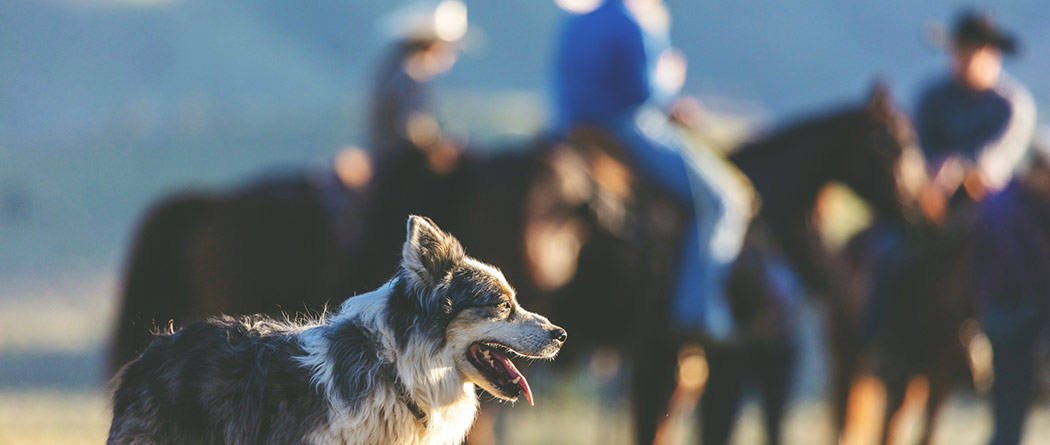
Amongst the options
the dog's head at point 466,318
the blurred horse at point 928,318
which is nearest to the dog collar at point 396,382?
the dog's head at point 466,318

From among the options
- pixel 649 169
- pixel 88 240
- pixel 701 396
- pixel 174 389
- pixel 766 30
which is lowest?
pixel 766 30

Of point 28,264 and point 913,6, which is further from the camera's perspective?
point 913,6

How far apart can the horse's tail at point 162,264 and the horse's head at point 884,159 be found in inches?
208

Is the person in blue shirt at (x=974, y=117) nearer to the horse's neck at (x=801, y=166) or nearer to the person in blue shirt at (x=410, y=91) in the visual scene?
the horse's neck at (x=801, y=166)

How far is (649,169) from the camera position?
9.80 meters

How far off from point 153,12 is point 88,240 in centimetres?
5046

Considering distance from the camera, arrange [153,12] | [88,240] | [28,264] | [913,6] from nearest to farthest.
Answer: [28,264], [88,240], [153,12], [913,6]

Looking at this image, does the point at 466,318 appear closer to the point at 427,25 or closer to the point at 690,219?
the point at 690,219

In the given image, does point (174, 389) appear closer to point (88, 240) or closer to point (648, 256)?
point (648, 256)

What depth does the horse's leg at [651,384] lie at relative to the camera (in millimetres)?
9977

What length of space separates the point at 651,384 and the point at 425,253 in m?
5.37

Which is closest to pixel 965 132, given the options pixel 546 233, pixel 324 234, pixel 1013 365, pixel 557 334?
pixel 1013 365

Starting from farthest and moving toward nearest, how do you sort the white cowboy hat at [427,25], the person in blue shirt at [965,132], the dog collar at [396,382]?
the white cowboy hat at [427,25] < the person in blue shirt at [965,132] < the dog collar at [396,382]

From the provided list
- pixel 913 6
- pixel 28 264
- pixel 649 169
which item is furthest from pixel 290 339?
pixel 913 6
